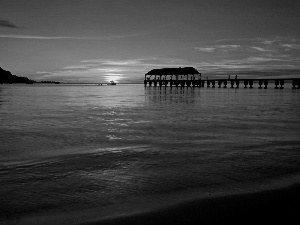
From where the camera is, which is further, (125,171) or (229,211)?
(125,171)

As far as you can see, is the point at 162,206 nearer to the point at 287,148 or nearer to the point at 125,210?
the point at 125,210

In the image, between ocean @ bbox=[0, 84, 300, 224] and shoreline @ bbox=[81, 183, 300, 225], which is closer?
shoreline @ bbox=[81, 183, 300, 225]

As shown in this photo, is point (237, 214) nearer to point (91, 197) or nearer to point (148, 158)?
point (91, 197)

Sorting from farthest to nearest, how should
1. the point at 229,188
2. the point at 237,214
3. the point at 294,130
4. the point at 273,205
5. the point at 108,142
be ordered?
the point at 294,130, the point at 108,142, the point at 229,188, the point at 273,205, the point at 237,214

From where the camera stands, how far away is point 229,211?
11.4 feet

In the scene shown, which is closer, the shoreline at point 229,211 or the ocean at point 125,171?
the shoreline at point 229,211

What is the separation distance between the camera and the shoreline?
10.5 ft

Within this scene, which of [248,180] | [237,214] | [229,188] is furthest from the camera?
[248,180]

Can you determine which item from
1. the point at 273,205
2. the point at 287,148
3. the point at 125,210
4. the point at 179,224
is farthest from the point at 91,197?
the point at 287,148

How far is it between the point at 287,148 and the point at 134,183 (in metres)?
4.88

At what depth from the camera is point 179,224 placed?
3.13 meters

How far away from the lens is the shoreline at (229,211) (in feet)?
10.5

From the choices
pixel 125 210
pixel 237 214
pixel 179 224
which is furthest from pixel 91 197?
pixel 237 214

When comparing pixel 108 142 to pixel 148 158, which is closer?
pixel 148 158
